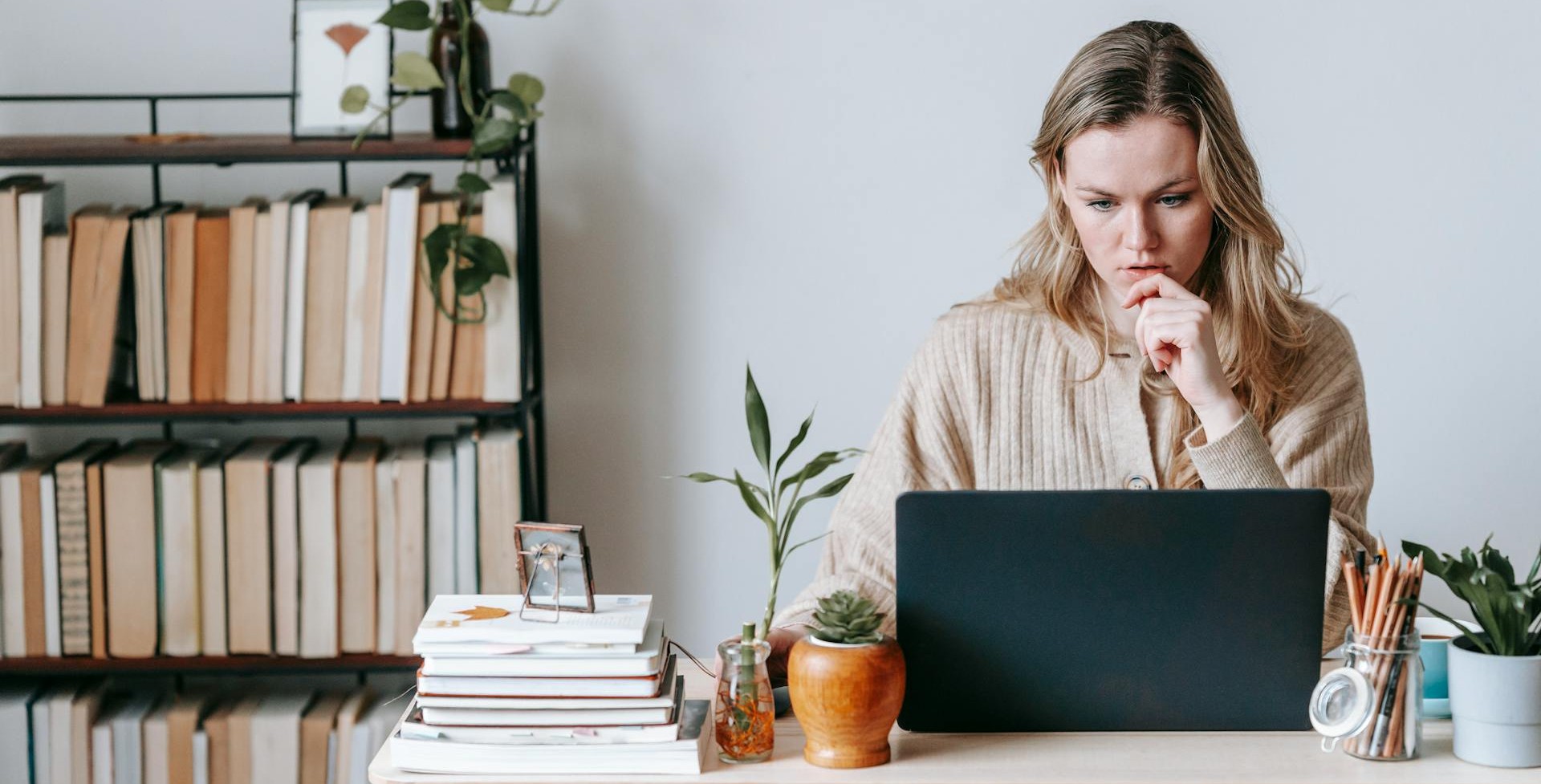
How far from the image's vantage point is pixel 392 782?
1253mm

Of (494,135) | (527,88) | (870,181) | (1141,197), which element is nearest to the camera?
(1141,197)

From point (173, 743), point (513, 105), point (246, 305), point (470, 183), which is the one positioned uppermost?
point (513, 105)

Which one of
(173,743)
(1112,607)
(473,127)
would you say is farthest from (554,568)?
(173,743)

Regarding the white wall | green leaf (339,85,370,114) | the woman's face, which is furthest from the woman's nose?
green leaf (339,85,370,114)

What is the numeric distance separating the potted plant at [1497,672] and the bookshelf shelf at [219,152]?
1.58m

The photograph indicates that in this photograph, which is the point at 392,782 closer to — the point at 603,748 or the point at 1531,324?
the point at 603,748

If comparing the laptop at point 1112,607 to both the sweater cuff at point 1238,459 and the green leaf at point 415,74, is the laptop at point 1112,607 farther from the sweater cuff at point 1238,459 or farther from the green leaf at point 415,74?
the green leaf at point 415,74

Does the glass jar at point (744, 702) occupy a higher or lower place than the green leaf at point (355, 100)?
lower

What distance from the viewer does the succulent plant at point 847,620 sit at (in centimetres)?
126

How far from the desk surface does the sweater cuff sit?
30cm

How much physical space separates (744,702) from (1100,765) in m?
0.32

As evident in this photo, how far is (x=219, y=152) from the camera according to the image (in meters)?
2.22

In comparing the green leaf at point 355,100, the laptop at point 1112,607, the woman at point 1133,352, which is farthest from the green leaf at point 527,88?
the laptop at point 1112,607

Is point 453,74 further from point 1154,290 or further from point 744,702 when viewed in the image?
point 744,702
